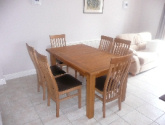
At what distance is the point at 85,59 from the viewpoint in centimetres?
231

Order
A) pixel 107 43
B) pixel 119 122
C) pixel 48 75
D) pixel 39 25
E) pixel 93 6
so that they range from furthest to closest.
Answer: pixel 93 6
pixel 39 25
pixel 107 43
pixel 119 122
pixel 48 75

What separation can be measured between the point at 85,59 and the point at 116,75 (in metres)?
0.59

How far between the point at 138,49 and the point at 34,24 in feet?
9.62

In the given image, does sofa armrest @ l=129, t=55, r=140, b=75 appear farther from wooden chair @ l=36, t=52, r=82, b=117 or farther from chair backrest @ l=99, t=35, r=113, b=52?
wooden chair @ l=36, t=52, r=82, b=117

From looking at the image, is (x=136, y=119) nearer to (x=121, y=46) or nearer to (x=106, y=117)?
(x=106, y=117)

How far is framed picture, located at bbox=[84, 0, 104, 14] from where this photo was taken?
3695mm

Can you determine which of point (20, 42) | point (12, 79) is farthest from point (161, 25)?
point (12, 79)

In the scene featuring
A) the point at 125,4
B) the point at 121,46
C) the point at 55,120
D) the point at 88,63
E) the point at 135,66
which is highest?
the point at 125,4

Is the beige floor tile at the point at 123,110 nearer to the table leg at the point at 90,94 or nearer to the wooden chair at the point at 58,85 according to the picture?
the table leg at the point at 90,94

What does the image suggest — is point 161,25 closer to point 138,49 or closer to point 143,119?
point 138,49

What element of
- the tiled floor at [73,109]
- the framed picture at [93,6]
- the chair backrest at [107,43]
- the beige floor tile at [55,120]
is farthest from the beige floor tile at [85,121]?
the framed picture at [93,6]

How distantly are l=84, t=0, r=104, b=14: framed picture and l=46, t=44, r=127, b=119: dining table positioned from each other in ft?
4.63

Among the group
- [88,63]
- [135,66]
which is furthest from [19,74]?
[135,66]

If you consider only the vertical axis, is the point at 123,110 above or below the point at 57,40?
below
